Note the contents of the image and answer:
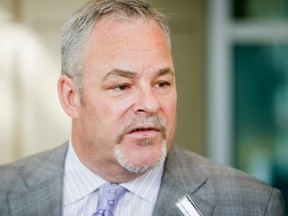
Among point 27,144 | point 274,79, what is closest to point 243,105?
point 274,79

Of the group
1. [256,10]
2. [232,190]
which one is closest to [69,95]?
[232,190]

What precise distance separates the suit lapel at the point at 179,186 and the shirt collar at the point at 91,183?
0.10 feet

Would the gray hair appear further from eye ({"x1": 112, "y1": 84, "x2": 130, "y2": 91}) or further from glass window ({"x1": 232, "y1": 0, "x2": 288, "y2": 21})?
glass window ({"x1": 232, "y1": 0, "x2": 288, "y2": 21})

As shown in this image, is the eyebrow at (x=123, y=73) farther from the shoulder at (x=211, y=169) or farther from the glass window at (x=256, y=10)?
the glass window at (x=256, y=10)

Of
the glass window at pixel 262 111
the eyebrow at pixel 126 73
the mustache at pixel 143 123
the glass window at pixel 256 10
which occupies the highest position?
the glass window at pixel 256 10

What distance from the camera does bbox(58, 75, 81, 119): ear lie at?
6.81 feet

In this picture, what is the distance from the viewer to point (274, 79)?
452cm

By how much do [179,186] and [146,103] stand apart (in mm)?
333

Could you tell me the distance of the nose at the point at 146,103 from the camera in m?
1.86

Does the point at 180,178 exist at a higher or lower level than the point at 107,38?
lower

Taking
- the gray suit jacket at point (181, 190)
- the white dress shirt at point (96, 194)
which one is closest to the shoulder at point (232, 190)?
the gray suit jacket at point (181, 190)

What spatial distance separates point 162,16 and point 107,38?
0.21 meters

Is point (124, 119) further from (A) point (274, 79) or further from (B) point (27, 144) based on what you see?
(A) point (274, 79)

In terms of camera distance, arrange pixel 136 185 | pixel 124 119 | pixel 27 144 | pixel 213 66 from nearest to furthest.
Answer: pixel 124 119
pixel 136 185
pixel 27 144
pixel 213 66
